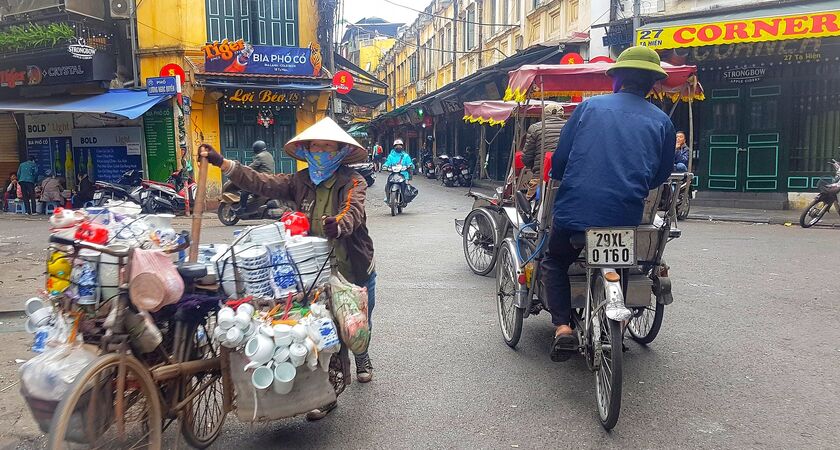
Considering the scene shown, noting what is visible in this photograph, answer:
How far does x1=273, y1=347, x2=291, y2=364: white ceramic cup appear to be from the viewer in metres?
2.85

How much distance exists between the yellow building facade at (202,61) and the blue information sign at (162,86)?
96 cm

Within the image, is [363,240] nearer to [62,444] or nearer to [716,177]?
[62,444]

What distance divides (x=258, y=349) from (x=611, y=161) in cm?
210

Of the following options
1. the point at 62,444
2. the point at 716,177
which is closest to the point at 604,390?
the point at 62,444

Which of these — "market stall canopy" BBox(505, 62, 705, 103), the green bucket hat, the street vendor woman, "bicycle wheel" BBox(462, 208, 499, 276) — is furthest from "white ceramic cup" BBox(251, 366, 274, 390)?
"bicycle wheel" BBox(462, 208, 499, 276)

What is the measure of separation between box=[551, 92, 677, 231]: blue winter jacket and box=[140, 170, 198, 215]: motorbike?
1138cm

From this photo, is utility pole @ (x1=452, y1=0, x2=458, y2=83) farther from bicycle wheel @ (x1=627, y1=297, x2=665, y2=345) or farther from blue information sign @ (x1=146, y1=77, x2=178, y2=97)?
bicycle wheel @ (x1=627, y1=297, x2=665, y2=345)

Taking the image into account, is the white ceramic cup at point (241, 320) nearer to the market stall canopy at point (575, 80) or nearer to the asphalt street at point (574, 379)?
the asphalt street at point (574, 379)

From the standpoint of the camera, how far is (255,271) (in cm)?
296

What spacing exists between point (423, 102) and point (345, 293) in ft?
79.7

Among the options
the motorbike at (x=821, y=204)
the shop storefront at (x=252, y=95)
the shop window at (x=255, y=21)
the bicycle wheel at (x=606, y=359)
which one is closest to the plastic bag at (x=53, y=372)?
the bicycle wheel at (x=606, y=359)

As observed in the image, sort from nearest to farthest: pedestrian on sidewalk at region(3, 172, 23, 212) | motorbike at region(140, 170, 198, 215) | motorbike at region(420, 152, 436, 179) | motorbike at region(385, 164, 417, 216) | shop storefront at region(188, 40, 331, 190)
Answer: motorbike at region(140, 170, 198, 215) < motorbike at region(385, 164, 417, 216) < shop storefront at region(188, 40, 331, 190) < pedestrian on sidewalk at region(3, 172, 23, 212) < motorbike at region(420, 152, 436, 179)

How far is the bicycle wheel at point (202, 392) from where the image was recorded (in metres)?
3.06

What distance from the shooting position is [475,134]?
87.4ft
